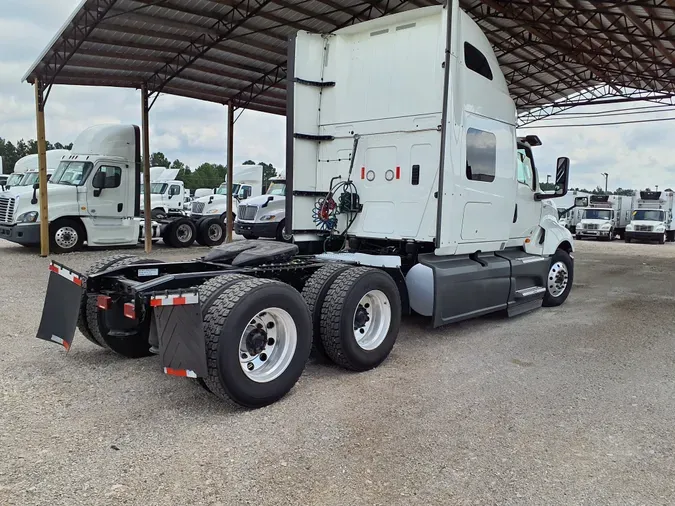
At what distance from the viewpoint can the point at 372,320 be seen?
16.7 feet

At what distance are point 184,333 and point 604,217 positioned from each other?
29.2 metres

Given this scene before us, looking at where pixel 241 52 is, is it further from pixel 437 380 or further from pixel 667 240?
pixel 667 240

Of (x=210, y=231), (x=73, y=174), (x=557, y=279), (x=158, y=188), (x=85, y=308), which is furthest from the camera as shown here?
(x=158, y=188)

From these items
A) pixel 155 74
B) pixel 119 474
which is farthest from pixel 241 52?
pixel 119 474

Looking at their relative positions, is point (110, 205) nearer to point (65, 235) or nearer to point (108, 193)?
point (108, 193)

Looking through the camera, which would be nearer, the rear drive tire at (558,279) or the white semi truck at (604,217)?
the rear drive tire at (558,279)

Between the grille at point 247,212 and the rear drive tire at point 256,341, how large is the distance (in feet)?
39.8

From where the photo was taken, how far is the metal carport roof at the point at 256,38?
11734mm

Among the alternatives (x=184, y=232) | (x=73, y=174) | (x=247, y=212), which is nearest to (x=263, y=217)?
(x=247, y=212)

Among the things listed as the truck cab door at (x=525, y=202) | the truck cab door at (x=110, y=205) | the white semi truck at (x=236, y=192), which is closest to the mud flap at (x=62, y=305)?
the truck cab door at (x=525, y=202)

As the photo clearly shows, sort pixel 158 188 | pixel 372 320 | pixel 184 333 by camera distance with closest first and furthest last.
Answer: pixel 184 333 < pixel 372 320 < pixel 158 188

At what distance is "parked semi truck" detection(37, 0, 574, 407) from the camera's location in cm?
391

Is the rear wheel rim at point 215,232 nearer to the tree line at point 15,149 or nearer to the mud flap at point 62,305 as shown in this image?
the mud flap at point 62,305

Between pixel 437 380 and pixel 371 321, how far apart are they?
84cm
